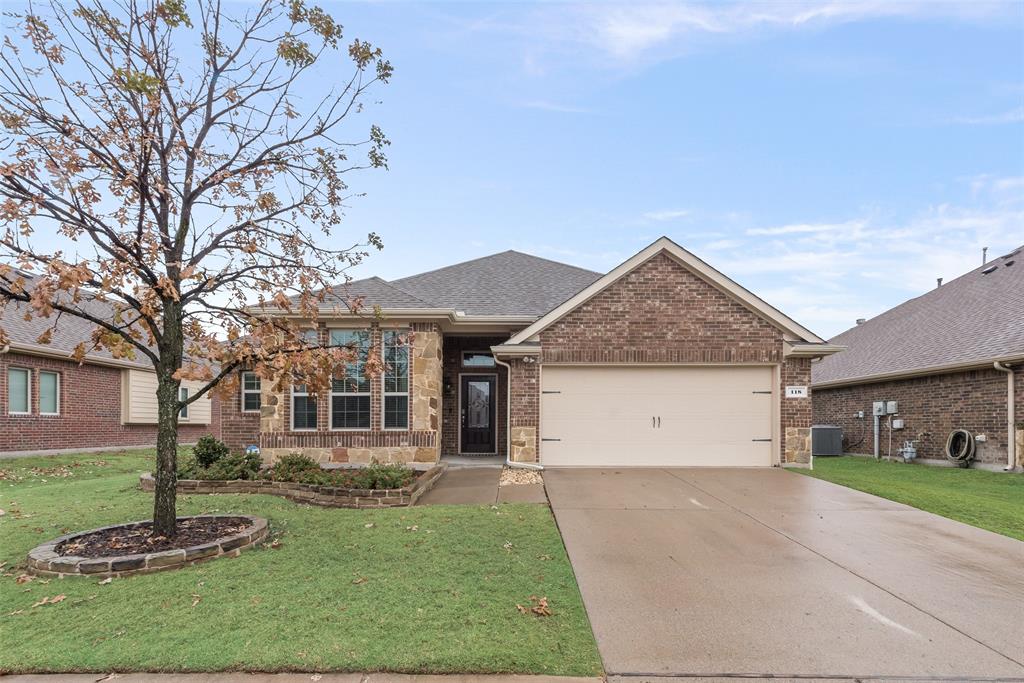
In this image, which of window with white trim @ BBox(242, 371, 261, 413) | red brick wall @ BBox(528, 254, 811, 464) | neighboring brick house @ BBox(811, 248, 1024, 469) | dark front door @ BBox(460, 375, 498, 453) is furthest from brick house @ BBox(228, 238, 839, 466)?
neighboring brick house @ BBox(811, 248, 1024, 469)

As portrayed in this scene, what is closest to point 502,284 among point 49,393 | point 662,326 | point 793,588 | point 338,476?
point 662,326

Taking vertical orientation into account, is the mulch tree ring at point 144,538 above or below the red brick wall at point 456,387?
below

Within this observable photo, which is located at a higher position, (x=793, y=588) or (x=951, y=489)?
(x=793, y=588)

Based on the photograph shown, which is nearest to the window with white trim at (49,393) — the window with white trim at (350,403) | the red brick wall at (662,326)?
the window with white trim at (350,403)

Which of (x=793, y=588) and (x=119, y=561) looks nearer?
(x=793, y=588)

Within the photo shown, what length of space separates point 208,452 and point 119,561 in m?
5.19

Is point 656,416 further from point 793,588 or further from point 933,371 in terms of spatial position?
point 933,371

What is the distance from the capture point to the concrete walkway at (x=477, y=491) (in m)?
8.09

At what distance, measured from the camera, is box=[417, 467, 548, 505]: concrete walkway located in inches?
319

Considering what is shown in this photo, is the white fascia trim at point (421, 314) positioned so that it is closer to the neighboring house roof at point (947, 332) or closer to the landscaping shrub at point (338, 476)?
the landscaping shrub at point (338, 476)

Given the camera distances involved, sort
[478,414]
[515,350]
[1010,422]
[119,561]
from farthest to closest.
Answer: [478,414] → [1010,422] → [515,350] → [119,561]

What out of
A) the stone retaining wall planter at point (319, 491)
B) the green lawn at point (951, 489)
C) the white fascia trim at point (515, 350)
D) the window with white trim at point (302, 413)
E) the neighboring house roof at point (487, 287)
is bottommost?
the green lawn at point (951, 489)

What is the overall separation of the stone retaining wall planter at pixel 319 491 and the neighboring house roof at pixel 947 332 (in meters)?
12.9

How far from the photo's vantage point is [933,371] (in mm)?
14125
